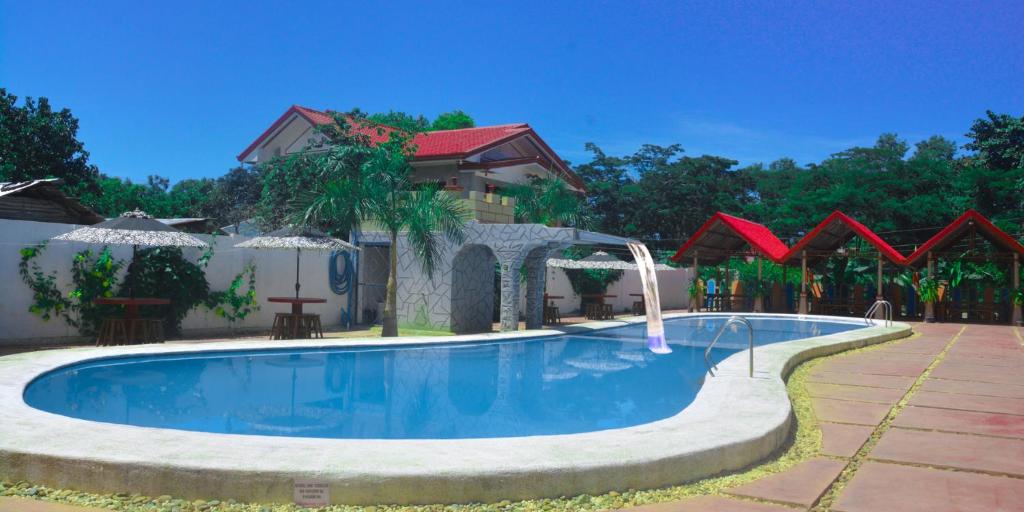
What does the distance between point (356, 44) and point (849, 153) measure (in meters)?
36.1

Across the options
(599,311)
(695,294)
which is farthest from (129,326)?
(695,294)

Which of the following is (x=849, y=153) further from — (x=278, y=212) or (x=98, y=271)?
(x=98, y=271)

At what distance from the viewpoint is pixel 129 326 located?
13.2m

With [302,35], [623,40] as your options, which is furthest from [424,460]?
[623,40]

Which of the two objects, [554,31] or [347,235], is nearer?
[347,235]

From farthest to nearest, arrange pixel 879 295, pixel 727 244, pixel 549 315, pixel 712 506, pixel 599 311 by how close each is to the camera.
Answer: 1. pixel 727 244
2. pixel 879 295
3. pixel 599 311
4. pixel 549 315
5. pixel 712 506

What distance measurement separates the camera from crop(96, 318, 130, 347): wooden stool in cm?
1302

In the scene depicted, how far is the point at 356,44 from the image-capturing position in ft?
92.2

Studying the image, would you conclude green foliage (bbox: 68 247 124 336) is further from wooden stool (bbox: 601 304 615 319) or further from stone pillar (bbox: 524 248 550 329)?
wooden stool (bbox: 601 304 615 319)

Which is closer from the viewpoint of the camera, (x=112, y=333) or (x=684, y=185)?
(x=112, y=333)

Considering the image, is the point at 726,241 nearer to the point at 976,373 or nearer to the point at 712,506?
the point at 976,373

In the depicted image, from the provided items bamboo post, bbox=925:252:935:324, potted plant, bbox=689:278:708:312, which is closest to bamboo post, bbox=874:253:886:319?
bamboo post, bbox=925:252:935:324

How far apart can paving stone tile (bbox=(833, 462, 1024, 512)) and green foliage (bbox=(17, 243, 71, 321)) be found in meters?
13.0

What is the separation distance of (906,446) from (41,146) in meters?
31.1
